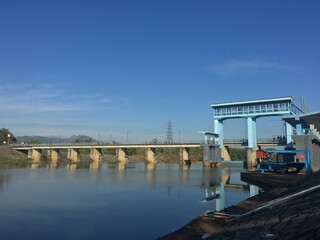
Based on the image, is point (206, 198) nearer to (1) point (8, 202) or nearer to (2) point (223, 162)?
(1) point (8, 202)

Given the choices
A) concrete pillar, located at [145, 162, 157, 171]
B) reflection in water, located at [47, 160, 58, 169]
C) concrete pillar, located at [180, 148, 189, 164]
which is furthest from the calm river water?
concrete pillar, located at [180, 148, 189, 164]

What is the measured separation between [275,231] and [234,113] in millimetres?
53892

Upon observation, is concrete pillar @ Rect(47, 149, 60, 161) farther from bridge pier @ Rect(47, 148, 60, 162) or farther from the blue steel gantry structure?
the blue steel gantry structure

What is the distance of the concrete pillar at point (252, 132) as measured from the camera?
55.1m

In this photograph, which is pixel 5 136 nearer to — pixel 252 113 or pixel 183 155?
pixel 183 155

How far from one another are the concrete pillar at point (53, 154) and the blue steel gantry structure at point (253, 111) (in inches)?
1752

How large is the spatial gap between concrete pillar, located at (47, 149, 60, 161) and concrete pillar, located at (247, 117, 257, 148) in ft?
168

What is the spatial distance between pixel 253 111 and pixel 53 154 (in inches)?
2118

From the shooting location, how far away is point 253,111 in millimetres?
56250

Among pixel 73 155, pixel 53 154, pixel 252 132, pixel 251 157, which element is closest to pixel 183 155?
pixel 252 132

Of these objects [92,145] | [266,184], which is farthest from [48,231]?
[92,145]

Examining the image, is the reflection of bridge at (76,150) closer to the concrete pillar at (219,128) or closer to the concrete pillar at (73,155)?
the concrete pillar at (73,155)

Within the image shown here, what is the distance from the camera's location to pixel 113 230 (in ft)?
40.2

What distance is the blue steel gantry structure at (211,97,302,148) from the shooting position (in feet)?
174
